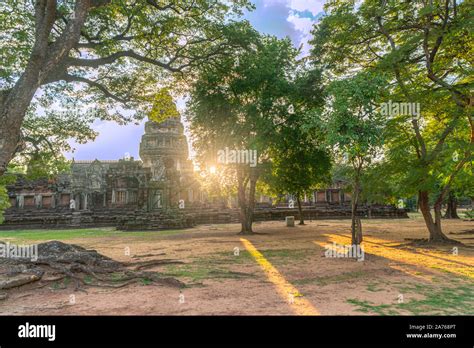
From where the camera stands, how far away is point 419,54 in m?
14.9

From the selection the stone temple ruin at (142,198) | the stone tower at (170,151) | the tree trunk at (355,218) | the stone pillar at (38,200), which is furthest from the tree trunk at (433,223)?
the stone pillar at (38,200)

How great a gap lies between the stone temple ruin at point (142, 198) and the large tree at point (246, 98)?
14536mm

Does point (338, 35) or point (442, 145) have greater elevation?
point (338, 35)

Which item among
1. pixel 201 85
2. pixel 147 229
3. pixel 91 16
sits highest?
pixel 91 16

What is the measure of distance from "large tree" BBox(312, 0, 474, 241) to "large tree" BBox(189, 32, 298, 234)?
261 centimetres

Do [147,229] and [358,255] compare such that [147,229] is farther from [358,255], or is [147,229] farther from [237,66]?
[358,255]

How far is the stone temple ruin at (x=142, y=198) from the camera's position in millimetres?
35062

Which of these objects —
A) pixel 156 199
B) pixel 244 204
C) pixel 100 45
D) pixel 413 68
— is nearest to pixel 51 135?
pixel 100 45

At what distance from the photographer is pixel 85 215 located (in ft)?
117

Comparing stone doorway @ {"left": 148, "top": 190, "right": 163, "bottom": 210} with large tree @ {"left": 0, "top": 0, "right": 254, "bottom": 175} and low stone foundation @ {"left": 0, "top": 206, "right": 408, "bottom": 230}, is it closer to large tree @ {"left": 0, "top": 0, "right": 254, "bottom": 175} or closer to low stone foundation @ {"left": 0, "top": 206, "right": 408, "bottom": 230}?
low stone foundation @ {"left": 0, "top": 206, "right": 408, "bottom": 230}
